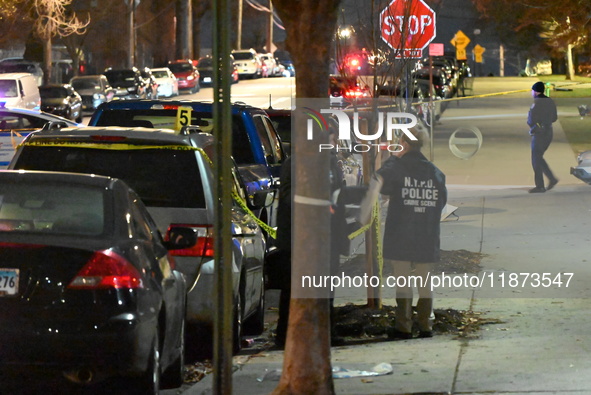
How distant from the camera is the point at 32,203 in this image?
697 centimetres

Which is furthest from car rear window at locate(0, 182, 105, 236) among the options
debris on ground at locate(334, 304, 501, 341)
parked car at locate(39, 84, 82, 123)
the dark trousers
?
parked car at locate(39, 84, 82, 123)

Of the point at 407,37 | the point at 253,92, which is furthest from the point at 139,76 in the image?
the point at 407,37

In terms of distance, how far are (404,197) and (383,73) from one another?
2.80m

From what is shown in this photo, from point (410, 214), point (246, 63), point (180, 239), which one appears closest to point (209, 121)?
point (410, 214)

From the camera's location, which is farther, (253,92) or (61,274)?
(253,92)

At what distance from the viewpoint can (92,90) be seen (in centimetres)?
4466

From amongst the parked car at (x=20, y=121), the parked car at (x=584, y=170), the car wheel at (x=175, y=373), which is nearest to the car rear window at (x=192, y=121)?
the car wheel at (x=175, y=373)

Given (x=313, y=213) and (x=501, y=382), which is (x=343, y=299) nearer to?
(x=501, y=382)

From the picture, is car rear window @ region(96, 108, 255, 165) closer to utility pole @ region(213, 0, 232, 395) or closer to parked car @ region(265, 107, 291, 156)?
parked car @ region(265, 107, 291, 156)

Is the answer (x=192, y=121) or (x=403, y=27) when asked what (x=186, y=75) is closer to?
(x=192, y=121)

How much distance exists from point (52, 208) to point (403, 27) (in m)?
5.63

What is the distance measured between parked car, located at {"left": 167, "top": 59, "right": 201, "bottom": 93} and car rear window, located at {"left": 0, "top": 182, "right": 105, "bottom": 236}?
51660 mm

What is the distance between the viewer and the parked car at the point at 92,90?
4422 cm

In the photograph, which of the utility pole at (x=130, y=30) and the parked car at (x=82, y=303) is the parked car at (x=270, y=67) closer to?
the utility pole at (x=130, y=30)
